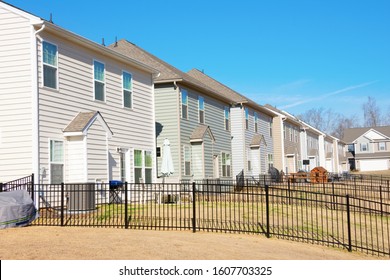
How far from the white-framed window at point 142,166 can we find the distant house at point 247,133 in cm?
1301

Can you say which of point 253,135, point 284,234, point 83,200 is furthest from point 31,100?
point 253,135

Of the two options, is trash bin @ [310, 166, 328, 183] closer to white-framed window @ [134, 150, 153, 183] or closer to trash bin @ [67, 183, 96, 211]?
white-framed window @ [134, 150, 153, 183]

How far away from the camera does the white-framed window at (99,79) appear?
19.2m

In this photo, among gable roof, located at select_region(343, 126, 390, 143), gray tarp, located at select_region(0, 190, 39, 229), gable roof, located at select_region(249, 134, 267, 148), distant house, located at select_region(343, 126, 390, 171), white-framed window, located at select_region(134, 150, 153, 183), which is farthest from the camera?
gable roof, located at select_region(343, 126, 390, 143)

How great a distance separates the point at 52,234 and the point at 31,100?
19.0 ft

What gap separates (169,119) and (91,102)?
7.24 metres

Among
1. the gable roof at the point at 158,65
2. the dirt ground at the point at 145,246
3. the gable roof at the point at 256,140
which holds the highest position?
the gable roof at the point at 158,65

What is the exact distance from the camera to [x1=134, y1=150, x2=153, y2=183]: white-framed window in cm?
2174

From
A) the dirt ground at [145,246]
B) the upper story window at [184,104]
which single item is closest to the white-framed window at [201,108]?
the upper story window at [184,104]

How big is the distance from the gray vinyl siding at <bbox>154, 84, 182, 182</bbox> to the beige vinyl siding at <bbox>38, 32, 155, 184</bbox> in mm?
2071

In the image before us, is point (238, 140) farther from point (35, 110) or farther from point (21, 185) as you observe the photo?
point (21, 185)

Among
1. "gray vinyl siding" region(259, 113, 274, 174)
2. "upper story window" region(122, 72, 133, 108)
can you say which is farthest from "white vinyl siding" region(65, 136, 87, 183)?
"gray vinyl siding" region(259, 113, 274, 174)

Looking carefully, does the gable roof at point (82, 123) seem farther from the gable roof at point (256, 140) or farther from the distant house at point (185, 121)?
the gable roof at point (256, 140)

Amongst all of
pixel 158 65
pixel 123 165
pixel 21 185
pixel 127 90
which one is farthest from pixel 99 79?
pixel 158 65
